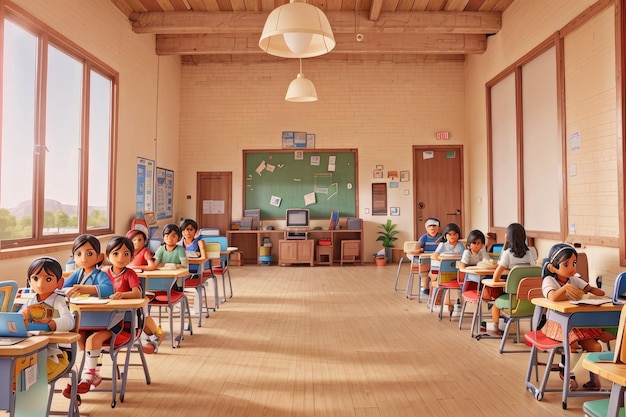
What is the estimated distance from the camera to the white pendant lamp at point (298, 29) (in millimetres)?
2754

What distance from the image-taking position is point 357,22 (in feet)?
25.9

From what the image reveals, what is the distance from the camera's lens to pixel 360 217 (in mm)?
10367

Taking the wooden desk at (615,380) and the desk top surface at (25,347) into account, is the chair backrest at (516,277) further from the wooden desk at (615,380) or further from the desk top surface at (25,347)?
the desk top surface at (25,347)

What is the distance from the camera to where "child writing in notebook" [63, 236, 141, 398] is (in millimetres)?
2922

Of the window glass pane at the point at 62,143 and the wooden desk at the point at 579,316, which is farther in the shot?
the window glass pane at the point at 62,143

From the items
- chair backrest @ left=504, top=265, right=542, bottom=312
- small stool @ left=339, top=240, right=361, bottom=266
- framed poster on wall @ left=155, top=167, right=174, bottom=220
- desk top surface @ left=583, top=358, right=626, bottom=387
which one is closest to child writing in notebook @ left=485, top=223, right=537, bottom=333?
chair backrest @ left=504, top=265, right=542, bottom=312

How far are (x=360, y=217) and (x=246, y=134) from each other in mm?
3241

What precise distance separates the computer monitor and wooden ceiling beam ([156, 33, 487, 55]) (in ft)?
11.3

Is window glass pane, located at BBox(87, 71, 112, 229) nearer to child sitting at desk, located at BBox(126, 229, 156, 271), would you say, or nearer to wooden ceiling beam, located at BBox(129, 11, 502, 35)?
wooden ceiling beam, located at BBox(129, 11, 502, 35)

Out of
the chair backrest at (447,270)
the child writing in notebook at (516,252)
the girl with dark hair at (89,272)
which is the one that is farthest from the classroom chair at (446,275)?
the girl with dark hair at (89,272)

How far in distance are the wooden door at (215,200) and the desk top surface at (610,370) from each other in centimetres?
916

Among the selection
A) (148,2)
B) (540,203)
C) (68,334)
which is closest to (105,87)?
(148,2)

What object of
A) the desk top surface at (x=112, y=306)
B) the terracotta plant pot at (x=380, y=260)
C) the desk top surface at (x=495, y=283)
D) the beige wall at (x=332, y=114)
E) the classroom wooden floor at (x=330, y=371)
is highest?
the beige wall at (x=332, y=114)

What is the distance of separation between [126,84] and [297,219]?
4.40 m
